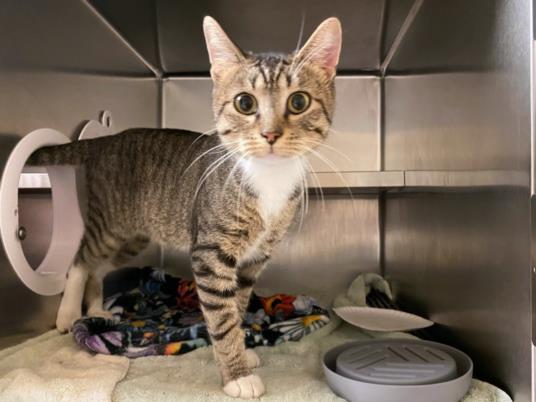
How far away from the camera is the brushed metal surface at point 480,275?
0.88 metres

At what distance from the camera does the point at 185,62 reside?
6.53 ft

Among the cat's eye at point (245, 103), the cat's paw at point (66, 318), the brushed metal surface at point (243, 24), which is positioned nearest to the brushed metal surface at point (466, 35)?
the brushed metal surface at point (243, 24)

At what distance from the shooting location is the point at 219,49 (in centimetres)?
121

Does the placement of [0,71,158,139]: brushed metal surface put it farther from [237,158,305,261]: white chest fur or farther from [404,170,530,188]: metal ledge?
[404,170,530,188]: metal ledge

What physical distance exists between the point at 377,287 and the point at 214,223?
0.84 m

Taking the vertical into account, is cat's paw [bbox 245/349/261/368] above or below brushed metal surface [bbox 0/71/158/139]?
below

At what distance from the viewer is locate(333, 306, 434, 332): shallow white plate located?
138cm

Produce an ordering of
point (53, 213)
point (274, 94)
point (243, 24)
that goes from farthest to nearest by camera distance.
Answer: point (243, 24), point (53, 213), point (274, 94)

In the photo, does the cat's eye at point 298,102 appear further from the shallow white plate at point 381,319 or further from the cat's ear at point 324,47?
the shallow white plate at point 381,319

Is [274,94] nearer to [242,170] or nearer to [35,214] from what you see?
[242,170]

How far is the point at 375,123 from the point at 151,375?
50.7 inches

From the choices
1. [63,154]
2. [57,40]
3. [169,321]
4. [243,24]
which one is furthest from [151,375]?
[243,24]

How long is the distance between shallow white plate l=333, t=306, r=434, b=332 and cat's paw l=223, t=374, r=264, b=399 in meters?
0.43

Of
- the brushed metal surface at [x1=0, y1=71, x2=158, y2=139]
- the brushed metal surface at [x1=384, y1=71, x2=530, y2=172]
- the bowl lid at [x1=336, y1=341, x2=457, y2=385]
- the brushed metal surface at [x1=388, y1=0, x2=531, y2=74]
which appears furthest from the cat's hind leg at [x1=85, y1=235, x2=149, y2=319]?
the brushed metal surface at [x1=388, y1=0, x2=531, y2=74]
